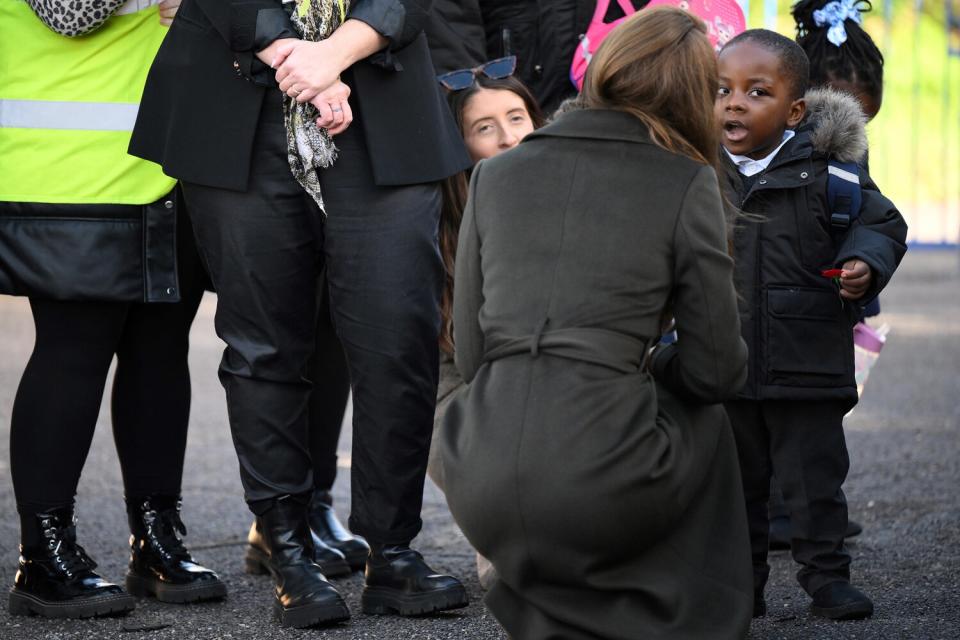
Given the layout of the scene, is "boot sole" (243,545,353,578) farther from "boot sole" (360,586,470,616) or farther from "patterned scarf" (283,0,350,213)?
"patterned scarf" (283,0,350,213)

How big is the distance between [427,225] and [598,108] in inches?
23.6

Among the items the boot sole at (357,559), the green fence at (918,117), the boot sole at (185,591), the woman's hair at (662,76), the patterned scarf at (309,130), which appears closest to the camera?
the woman's hair at (662,76)

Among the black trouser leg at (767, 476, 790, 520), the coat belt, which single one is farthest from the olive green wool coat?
the black trouser leg at (767, 476, 790, 520)

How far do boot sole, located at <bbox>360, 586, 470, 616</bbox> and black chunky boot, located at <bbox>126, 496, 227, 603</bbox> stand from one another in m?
0.40

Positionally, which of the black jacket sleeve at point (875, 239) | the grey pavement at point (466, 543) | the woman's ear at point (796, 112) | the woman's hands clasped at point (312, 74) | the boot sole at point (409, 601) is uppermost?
the woman's hands clasped at point (312, 74)

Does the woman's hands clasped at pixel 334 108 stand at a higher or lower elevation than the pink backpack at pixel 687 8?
lower

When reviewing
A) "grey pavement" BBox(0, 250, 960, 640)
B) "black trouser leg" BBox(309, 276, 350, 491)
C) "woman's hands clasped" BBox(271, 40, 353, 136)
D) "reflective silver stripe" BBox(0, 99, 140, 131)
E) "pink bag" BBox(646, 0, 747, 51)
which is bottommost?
"grey pavement" BBox(0, 250, 960, 640)

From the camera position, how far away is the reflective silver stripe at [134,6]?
318 centimetres

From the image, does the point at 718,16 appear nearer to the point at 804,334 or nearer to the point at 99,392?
the point at 804,334

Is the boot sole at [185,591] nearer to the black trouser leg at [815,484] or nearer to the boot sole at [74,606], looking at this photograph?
the boot sole at [74,606]

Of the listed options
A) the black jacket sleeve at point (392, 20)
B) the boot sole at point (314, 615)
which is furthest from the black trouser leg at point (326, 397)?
the black jacket sleeve at point (392, 20)

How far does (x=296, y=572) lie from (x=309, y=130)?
98 cm

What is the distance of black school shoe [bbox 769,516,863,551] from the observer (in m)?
3.80

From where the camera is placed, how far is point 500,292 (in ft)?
8.58
